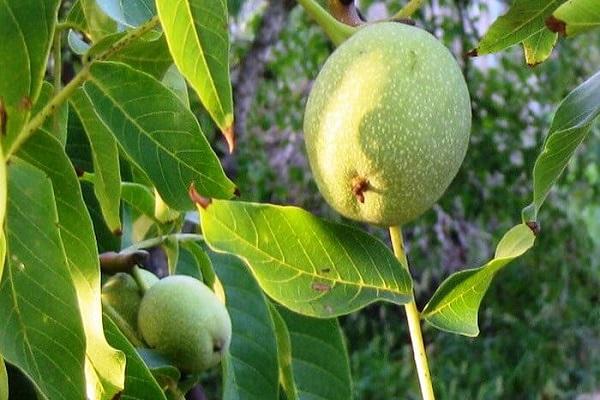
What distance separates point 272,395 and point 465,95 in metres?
0.37

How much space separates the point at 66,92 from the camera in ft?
2.07

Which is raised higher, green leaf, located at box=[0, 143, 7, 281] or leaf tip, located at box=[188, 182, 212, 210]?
green leaf, located at box=[0, 143, 7, 281]

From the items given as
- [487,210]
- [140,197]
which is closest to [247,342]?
[140,197]

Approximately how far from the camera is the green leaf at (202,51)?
0.53 metres

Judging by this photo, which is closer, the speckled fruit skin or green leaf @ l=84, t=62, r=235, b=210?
the speckled fruit skin

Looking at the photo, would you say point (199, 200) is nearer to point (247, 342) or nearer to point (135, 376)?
point (135, 376)

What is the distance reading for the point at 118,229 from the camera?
80 centimetres

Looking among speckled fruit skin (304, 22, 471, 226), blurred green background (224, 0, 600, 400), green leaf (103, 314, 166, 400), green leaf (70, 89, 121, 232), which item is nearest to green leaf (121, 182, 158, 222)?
green leaf (70, 89, 121, 232)

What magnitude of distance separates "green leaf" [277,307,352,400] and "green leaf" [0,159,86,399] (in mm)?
355

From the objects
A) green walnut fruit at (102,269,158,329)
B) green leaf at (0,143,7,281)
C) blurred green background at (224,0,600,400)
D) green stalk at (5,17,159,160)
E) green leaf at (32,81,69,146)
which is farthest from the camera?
blurred green background at (224,0,600,400)

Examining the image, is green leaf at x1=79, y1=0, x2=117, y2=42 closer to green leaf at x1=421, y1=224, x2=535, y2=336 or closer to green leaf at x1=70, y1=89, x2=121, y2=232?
green leaf at x1=70, y1=89, x2=121, y2=232

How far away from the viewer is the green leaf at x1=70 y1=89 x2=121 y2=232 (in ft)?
2.43

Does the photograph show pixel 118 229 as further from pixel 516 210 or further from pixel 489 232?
pixel 489 232

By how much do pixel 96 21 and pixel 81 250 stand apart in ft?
0.69
